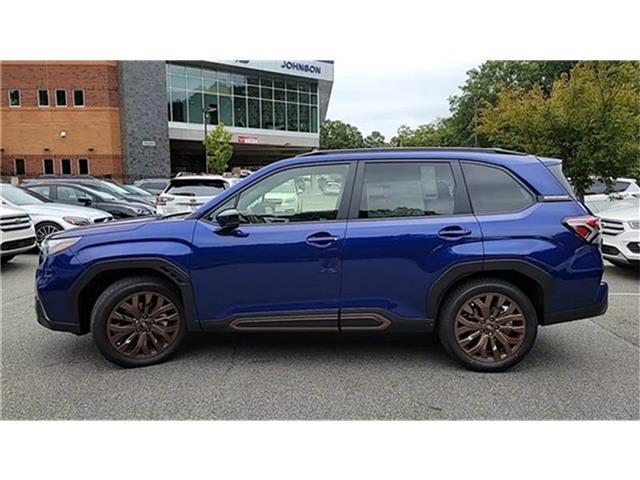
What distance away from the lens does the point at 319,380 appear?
Answer: 3.91 meters

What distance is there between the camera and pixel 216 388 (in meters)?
3.78

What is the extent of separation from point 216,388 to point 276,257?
1103 millimetres

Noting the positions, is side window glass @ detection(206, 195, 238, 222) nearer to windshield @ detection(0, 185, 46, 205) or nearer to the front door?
the front door

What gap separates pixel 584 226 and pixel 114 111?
35400mm

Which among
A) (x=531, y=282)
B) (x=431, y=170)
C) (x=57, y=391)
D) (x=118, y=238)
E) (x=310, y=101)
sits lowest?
(x=57, y=391)

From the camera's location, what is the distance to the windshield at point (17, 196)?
9.98 m

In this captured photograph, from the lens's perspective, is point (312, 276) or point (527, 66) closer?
point (312, 276)

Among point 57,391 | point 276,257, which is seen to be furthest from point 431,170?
point 57,391

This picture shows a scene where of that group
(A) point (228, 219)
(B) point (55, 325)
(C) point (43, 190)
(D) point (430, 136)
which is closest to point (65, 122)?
(C) point (43, 190)

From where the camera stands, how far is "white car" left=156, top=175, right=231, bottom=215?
1048 cm

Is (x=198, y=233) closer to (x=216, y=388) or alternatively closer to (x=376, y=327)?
(x=216, y=388)

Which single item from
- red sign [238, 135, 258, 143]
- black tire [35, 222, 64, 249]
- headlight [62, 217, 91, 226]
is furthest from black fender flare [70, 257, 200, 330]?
red sign [238, 135, 258, 143]

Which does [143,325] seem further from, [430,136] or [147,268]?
[430,136]

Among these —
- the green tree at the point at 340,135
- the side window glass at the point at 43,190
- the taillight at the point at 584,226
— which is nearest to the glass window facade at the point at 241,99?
the side window glass at the point at 43,190
